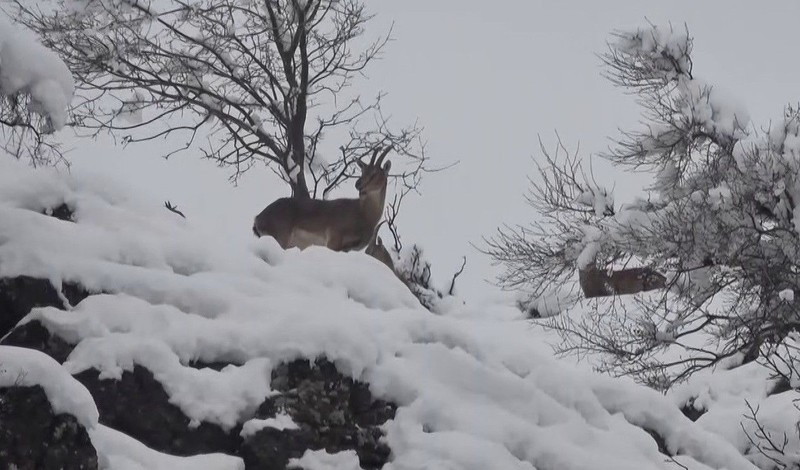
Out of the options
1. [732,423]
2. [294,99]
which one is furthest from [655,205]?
[294,99]

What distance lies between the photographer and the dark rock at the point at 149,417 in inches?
227

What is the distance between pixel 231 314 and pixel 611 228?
9.24 m

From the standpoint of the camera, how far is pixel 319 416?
6.31m

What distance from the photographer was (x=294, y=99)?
17250 mm

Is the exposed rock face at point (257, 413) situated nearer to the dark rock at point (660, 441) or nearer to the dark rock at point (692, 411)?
the dark rock at point (660, 441)

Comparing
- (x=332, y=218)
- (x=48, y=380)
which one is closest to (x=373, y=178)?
(x=332, y=218)

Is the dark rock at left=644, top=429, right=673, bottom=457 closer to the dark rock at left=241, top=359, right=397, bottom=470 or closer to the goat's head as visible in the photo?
the dark rock at left=241, top=359, right=397, bottom=470

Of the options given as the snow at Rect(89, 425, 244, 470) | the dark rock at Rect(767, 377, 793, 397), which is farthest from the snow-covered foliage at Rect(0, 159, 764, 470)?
the dark rock at Rect(767, 377, 793, 397)

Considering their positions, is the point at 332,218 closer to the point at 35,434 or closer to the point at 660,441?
the point at 660,441

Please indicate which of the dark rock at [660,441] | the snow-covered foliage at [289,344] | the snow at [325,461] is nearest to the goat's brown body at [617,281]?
the dark rock at [660,441]

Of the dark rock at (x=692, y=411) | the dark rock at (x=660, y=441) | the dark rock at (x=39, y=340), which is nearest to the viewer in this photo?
the dark rock at (x=39, y=340)

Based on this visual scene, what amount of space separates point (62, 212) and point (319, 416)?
272cm

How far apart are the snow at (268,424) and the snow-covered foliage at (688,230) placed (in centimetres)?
617

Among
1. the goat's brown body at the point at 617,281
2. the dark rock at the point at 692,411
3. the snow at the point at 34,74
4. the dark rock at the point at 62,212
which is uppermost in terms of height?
the goat's brown body at the point at 617,281
